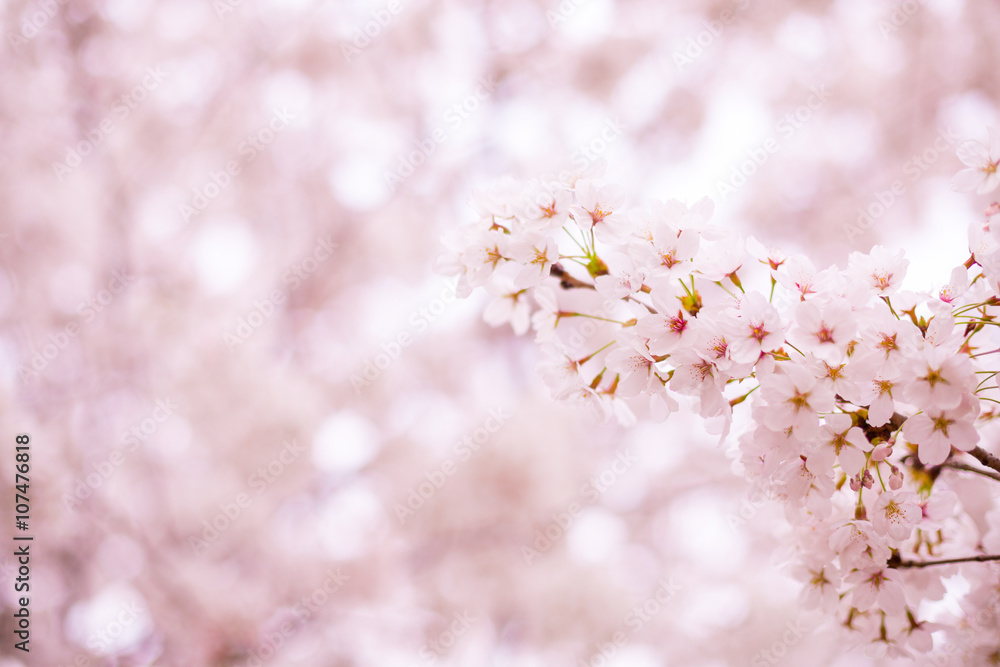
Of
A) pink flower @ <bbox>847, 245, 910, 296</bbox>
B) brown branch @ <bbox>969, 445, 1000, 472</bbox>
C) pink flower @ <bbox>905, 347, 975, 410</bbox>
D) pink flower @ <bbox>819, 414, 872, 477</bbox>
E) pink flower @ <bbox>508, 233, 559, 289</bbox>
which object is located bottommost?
brown branch @ <bbox>969, 445, 1000, 472</bbox>

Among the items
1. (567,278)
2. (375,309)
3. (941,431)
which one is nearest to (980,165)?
(941,431)

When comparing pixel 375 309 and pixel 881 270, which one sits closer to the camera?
pixel 881 270

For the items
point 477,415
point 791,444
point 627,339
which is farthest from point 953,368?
point 477,415

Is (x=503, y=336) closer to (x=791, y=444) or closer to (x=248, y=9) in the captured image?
(x=248, y=9)

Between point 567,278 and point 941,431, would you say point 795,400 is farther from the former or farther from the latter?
point 567,278

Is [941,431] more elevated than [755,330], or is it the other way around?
[755,330]

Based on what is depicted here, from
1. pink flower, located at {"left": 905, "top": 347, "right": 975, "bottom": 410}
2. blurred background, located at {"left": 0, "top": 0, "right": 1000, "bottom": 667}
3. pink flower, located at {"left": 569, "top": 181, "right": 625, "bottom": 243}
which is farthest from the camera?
blurred background, located at {"left": 0, "top": 0, "right": 1000, "bottom": 667}

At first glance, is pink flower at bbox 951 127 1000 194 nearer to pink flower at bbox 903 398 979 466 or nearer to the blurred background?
pink flower at bbox 903 398 979 466

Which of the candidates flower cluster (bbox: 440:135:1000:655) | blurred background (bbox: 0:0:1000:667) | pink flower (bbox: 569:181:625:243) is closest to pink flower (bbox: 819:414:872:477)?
flower cluster (bbox: 440:135:1000:655)
